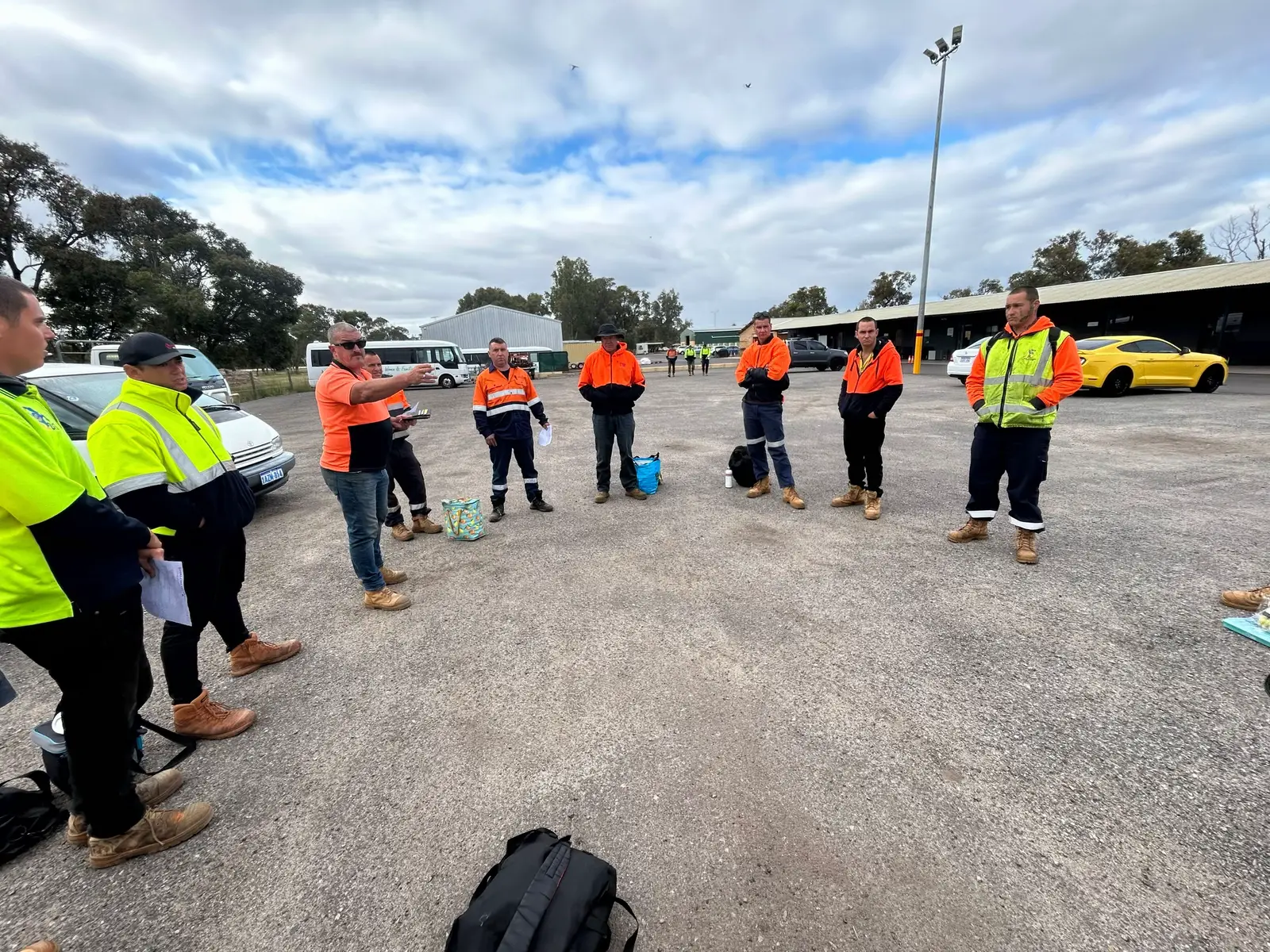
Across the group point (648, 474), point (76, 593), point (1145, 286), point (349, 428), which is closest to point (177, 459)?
point (76, 593)

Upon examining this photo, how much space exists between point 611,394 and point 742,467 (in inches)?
68.9

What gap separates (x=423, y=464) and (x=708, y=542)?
5520mm

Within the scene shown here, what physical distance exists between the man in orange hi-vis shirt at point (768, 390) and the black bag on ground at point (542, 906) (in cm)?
429

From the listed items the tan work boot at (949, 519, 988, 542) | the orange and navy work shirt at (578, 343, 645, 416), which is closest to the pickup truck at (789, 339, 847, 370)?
the orange and navy work shirt at (578, 343, 645, 416)

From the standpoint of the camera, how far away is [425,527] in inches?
200

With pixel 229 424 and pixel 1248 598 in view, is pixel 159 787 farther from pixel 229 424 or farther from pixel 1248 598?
pixel 1248 598

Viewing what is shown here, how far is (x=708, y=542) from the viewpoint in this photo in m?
4.55

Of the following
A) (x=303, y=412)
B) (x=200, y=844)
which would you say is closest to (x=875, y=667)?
(x=200, y=844)

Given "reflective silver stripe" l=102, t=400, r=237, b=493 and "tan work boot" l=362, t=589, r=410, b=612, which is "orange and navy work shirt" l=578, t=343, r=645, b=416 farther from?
"reflective silver stripe" l=102, t=400, r=237, b=493

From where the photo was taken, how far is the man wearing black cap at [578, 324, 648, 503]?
18.2 ft

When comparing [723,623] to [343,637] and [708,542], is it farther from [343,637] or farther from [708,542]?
[343,637]

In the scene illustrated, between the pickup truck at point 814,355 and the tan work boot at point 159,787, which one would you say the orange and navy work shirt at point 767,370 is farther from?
the pickup truck at point 814,355

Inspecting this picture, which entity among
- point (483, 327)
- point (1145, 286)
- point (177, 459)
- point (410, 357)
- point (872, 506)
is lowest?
point (872, 506)

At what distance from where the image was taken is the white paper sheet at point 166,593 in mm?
2012
